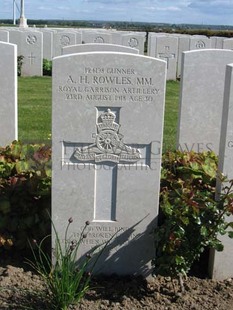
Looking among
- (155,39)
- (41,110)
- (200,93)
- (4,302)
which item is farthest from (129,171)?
(155,39)

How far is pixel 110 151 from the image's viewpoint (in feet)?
11.6

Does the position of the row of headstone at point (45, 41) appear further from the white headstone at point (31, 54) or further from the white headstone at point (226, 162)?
the white headstone at point (226, 162)

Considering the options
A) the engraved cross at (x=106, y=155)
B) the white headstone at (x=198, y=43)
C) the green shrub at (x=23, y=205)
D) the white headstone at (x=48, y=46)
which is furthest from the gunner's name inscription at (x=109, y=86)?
the white headstone at (x=48, y=46)

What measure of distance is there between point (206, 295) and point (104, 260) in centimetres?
73

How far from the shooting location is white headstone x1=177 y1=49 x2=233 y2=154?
16.9 ft

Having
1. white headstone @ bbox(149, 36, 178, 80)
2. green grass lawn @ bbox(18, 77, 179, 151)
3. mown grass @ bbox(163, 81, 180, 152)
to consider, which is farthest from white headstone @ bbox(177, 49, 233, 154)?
white headstone @ bbox(149, 36, 178, 80)

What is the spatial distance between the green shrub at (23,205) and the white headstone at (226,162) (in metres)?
1.22

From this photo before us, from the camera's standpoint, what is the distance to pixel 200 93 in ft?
17.3

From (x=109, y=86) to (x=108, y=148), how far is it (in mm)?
404

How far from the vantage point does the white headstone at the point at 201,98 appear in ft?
16.9

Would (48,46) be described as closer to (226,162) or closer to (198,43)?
(198,43)

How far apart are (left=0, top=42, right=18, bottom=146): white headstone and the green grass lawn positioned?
1547 mm

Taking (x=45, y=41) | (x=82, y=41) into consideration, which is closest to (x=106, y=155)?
(x=45, y=41)

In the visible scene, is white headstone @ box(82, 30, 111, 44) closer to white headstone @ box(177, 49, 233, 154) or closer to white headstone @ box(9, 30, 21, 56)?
white headstone @ box(9, 30, 21, 56)
